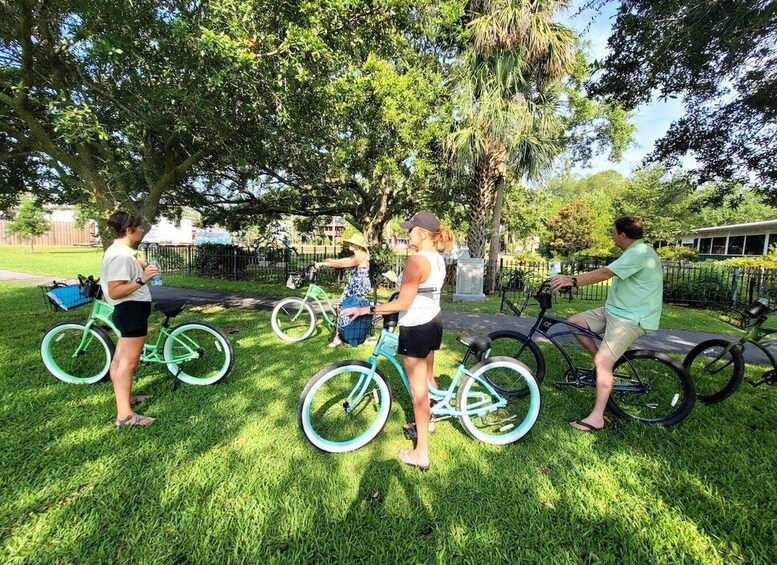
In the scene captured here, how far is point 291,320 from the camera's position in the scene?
20.7 feet

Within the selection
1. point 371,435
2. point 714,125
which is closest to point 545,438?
point 371,435

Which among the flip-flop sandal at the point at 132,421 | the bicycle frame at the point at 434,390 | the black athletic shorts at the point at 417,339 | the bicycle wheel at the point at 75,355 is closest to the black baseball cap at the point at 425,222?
the black athletic shorts at the point at 417,339

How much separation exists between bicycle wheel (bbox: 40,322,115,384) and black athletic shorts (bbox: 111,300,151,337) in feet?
3.20

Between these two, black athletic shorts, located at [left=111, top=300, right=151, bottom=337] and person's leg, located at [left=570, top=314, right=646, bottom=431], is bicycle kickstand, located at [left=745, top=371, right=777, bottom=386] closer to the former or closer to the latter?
person's leg, located at [left=570, top=314, right=646, bottom=431]

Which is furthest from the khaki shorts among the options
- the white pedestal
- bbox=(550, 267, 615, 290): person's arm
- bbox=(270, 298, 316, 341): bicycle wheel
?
the white pedestal

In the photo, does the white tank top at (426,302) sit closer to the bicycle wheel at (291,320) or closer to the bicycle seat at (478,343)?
the bicycle seat at (478,343)

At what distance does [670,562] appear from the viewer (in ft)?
6.51

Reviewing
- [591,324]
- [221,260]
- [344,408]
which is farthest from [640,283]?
[221,260]

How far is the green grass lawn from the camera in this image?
2.04m

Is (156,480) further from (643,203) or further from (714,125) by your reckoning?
(643,203)

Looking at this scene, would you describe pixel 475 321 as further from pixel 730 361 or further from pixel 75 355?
pixel 75 355

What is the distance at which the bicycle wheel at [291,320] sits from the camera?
Result: 6.02 meters

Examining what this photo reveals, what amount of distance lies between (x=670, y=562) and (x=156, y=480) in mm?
3161

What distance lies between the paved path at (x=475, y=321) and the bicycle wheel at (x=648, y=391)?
291 centimetres
